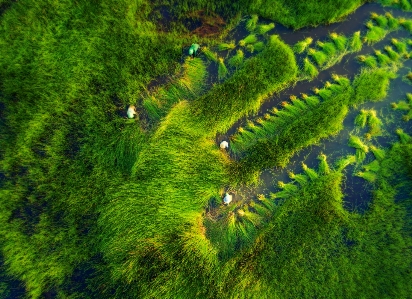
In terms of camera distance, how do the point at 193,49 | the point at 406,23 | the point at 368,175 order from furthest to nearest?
1. the point at 406,23
2. the point at 193,49
3. the point at 368,175

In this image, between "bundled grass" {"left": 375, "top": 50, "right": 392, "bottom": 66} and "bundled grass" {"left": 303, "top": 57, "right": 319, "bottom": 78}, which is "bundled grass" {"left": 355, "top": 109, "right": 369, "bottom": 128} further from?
"bundled grass" {"left": 303, "top": 57, "right": 319, "bottom": 78}

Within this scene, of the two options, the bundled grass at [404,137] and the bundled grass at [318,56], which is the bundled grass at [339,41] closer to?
the bundled grass at [318,56]

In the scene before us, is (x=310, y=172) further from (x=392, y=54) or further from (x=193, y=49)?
(x=193, y=49)

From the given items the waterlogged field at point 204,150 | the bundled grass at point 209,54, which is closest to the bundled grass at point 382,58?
the waterlogged field at point 204,150

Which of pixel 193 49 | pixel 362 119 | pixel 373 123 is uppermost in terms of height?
pixel 193 49

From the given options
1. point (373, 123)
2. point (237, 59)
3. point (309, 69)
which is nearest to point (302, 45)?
Result: point (309, 69)

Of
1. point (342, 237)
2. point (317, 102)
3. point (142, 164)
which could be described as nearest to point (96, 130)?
point (142, 164)

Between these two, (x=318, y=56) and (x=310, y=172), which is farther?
(x=318, y=56)
